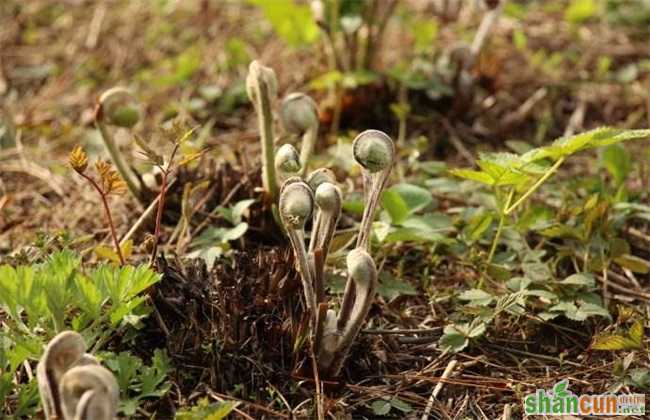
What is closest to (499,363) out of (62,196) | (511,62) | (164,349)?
(164,349)

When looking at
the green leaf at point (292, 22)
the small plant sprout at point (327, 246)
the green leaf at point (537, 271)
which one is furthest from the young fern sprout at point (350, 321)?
the green leaf at point (292, 22)

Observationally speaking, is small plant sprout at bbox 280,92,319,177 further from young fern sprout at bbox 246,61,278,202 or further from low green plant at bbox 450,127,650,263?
low green plant at bbox 450,127,650,263

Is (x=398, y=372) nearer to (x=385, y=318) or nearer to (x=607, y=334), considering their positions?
(x=385, y=318)

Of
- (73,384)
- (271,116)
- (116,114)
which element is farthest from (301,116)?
(73,384)

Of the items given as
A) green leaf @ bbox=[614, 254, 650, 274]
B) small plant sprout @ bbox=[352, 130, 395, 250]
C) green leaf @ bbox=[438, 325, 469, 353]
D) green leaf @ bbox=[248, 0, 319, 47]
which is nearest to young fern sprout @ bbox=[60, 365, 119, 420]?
small plant sprout @ bbox=[352, 130, 395, 250]

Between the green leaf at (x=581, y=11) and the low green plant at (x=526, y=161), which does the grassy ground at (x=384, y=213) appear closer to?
the green leaf at (x=581, y=11)

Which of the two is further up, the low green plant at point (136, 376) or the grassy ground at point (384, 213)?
the low green plant at point (136, 376)
